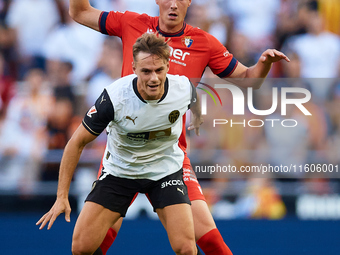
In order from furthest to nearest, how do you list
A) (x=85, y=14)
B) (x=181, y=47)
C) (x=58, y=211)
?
(x=85, y=14)
(x=181, y=47)
(x=58, y=211)

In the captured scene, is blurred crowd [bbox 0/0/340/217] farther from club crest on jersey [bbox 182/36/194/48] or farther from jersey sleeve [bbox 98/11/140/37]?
club crest on jersey [bbox 182/36/194/48]

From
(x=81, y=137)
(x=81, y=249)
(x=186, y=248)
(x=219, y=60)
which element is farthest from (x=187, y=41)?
(x=81, y=249)

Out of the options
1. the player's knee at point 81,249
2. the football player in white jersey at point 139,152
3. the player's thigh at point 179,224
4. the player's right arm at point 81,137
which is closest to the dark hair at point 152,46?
the football player in white jersey at point 139,152

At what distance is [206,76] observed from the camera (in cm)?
632

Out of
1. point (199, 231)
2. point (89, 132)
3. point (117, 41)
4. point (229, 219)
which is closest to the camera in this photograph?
point (89, 132)

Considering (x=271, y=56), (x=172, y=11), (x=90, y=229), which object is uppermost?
(x=172, y=11)

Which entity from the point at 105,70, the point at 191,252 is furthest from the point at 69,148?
the point at 105,70

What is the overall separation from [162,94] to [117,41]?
364 centimetres

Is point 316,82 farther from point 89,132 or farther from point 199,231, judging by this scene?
point 89,132

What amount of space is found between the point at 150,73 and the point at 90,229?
43.8 inches

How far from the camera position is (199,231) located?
11.2 ft

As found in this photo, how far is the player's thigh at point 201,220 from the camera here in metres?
3.40

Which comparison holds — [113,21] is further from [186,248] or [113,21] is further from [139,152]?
[186,248]

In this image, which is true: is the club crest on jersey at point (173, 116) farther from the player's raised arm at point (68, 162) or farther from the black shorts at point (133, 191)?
the player's raised arm at point (68, 162)
